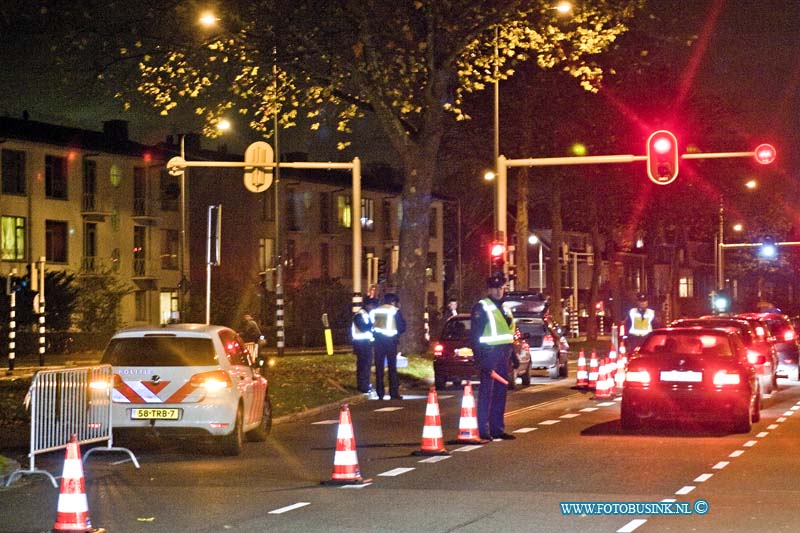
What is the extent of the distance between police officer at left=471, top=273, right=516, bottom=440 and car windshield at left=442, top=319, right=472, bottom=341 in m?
11.0

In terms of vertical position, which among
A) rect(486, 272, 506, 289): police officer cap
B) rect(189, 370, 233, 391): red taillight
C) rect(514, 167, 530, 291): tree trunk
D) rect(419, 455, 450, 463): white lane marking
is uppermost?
rect(514, 167, 530, 291): tree trunk

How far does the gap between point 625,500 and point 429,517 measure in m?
1.85

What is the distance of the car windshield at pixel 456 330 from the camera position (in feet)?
93.2

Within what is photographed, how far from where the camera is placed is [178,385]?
15.9 m

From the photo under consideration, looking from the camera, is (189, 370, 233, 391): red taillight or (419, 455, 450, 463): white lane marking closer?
(419, 455, 450, 463): white lane marking

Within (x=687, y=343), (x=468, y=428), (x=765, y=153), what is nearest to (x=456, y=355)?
(x=765, y=153)

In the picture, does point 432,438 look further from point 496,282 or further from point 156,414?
point 156,414

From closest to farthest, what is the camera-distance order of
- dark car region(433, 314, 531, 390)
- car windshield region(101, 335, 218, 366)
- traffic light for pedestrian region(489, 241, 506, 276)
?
car windshield region(101, 335, 218, 366), dark car region(433, 314, 531, 390), traffic light for pedestrian region(489, 241, 506, 276)

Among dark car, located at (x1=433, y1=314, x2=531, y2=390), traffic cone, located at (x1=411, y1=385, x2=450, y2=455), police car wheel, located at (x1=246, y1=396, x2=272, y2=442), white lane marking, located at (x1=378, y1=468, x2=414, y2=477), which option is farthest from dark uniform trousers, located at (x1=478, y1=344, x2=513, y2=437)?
dark car, located at (x1=433, y1=314, x2=531, y2=390)

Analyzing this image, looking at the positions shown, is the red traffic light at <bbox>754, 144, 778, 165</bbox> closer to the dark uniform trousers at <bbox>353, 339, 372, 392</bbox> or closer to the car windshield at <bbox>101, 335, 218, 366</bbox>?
the dark uniform trousers at <bbox>353, 339, 372, 392</bbox>

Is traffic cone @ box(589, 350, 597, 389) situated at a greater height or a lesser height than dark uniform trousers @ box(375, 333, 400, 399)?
lesser

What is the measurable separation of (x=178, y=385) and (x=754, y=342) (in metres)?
12.6

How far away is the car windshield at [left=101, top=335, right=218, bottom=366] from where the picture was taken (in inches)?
632

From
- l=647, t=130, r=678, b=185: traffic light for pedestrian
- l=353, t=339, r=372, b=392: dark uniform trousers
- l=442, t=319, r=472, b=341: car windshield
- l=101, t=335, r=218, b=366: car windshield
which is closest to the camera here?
l=101, t=335, r=218, b=366: car windshield
